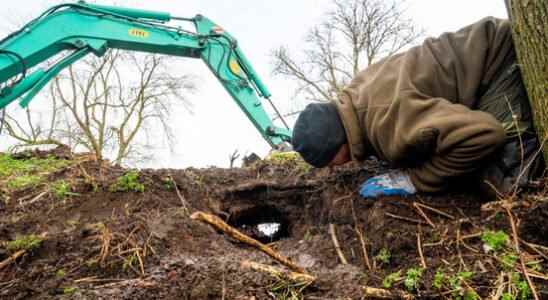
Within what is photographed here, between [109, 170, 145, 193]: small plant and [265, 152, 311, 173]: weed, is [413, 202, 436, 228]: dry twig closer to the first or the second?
[265, 152, 311, 173]: weed

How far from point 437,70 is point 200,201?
202cm

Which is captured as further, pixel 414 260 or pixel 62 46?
pixel 62 46

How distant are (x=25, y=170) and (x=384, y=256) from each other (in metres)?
3.96

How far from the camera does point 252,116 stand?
5641 mm

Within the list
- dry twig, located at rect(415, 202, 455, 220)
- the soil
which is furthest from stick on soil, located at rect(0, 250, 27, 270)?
dry twig, located at rect(415, 202, 455, 220)

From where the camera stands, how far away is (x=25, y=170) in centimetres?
412

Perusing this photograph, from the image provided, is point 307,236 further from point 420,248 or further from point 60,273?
point 60,273

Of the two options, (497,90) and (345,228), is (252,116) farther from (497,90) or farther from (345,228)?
(497,90)

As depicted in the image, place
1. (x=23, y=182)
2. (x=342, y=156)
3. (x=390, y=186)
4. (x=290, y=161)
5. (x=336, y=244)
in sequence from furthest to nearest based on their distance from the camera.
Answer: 1. (x=290, y=161)
2. (x=23, y=182)
3. (x=342, y=156)
4. (x=390, y=186)
5. (x=336, y=244)

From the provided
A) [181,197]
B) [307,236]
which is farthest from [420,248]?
[181,197]

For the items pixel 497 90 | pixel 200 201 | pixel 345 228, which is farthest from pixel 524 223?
pixel 200 201

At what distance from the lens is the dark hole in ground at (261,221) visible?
11.4 ft

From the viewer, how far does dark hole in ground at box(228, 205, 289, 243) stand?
11.4 ft

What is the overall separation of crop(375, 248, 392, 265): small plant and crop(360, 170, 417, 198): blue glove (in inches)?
19.8
